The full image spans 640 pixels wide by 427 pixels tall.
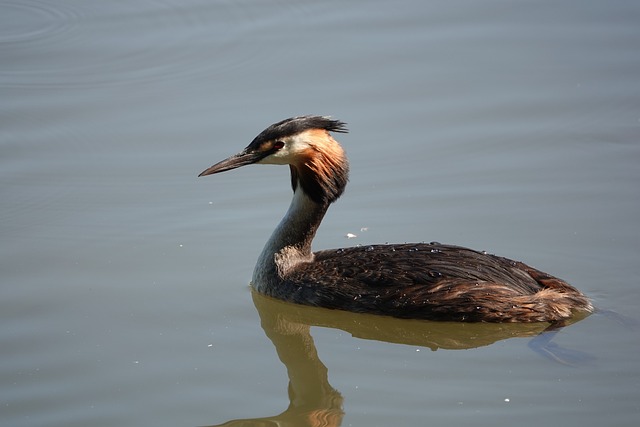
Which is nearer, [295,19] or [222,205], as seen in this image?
[222,205]

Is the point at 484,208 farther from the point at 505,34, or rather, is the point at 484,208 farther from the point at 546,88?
the point at 505,34

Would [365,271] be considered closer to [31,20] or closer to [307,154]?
[307,154]

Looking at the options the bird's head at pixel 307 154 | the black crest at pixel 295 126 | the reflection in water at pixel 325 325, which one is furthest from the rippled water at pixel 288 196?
the black crest at pixel 295 126

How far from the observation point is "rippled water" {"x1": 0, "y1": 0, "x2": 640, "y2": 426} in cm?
722

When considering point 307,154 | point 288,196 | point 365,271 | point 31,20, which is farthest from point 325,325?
point 31,20

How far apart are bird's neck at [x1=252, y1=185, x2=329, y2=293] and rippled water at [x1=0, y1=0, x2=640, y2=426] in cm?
30

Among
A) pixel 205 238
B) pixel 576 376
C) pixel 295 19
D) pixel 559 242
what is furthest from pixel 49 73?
pixel 576 376

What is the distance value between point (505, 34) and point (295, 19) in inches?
92.4

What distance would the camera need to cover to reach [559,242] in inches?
360

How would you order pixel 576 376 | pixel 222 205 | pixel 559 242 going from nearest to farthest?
1. pixel 576 376
2. pixel 559 242
3. pixel 222 205

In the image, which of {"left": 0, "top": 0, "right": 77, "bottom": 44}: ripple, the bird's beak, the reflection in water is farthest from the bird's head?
{"left": 0, "top": 0, "right": 77, "bottom": 44}: ripple

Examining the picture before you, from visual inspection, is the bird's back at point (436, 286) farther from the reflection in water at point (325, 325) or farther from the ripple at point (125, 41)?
the ripple at point (125, 41)

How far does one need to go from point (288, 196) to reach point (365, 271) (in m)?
1.81

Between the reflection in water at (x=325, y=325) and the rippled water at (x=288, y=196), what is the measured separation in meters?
0.02
